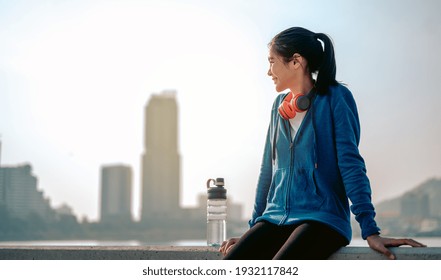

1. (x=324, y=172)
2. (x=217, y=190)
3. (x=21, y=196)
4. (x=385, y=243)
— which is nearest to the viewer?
(x=385, y=243)

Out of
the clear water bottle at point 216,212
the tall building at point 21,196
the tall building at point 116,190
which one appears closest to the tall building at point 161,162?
the tall building at point 116,190

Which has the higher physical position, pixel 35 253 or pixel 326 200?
pixel 326 200

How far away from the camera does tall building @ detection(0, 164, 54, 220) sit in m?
89.7

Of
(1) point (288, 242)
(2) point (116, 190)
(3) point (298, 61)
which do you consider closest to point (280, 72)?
(3) point (298, 61)

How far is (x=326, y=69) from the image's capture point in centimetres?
235

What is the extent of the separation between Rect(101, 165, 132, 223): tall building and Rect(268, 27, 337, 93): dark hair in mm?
96599

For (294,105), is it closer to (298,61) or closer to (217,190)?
(298,61)

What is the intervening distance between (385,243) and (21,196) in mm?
93267
